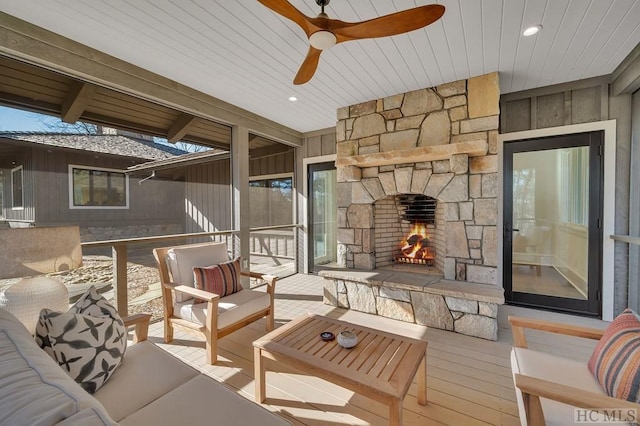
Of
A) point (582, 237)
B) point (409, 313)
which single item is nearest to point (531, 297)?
point (582, 237)

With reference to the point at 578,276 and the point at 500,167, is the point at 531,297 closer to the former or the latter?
the point at 578,276

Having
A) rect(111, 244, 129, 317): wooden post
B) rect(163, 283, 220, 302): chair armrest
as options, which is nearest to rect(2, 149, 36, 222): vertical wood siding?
rect(111, 244, 129, 317): wooden post

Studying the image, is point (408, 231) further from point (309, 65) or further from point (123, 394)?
point (123, 394)

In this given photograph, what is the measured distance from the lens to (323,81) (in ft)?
11.1

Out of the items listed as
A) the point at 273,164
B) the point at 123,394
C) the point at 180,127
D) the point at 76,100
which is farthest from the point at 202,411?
the point at 273,164

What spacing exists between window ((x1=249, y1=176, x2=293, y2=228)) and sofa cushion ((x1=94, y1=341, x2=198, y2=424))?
2979 millimetres

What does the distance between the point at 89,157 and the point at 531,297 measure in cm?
544

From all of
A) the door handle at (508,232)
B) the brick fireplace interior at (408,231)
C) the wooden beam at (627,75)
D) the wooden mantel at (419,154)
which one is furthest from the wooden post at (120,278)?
the wooden beam at (627,75)

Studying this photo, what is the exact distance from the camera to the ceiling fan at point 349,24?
65.1 inches

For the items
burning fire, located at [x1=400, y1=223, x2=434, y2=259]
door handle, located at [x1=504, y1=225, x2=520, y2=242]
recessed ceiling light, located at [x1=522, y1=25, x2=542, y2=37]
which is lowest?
burning fire, located at [x1=400, y1=223, x2=434, y2=259]

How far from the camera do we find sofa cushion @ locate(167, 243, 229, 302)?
2838mm

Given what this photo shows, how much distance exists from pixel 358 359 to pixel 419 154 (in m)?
2.48

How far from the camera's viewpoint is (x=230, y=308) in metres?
2.61

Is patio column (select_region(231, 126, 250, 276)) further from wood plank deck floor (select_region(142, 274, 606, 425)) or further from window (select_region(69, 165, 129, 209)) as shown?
window (select_region(69, 165, 129, 209))
